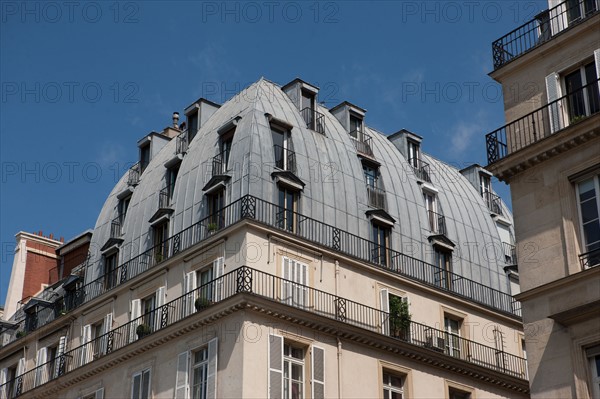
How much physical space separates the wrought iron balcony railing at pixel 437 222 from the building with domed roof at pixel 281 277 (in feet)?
0.24

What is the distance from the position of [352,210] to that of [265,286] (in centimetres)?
649

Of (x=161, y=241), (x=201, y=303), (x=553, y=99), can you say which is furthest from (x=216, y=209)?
(x=553, y=99)

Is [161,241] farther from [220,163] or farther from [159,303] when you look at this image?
[220,163]

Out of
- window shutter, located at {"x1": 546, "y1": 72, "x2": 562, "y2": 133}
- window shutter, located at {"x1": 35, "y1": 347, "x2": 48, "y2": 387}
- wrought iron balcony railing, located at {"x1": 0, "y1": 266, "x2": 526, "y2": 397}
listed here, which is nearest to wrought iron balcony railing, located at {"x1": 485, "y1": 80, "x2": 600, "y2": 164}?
window shutter, located at {"x1": 546, "y1": 72, "x2": 562, "y2": 133}

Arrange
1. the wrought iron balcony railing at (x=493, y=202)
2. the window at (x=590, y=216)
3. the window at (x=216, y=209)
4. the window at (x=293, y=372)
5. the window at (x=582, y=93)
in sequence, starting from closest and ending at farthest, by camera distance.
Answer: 1. the window at (x=590, y=216)
2. the window at (x=582, y=93)
3. the window at (x=293, y=372)
4. the window at (x=216, y=209)
5. the wrought iron balcony railing at (x=493, y=202)

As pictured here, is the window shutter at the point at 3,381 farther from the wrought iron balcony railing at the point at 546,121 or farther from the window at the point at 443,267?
the wrought iron balcony railing at the point at 546,121

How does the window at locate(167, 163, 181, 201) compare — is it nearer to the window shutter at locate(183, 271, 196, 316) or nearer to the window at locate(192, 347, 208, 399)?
the window shutter at locate(183, 271, 196, 316)

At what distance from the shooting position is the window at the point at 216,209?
122 feet

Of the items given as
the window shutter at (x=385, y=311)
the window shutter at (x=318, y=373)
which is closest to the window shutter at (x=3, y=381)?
the window shutter at (x=318, y=373)

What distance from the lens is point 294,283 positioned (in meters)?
35.4

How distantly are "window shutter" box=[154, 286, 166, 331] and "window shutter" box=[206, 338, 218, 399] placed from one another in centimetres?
404

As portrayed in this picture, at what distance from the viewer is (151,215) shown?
1630 inches

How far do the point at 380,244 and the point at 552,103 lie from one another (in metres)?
15.4

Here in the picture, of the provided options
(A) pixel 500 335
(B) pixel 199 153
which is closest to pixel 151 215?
(B) pixel 199 153
